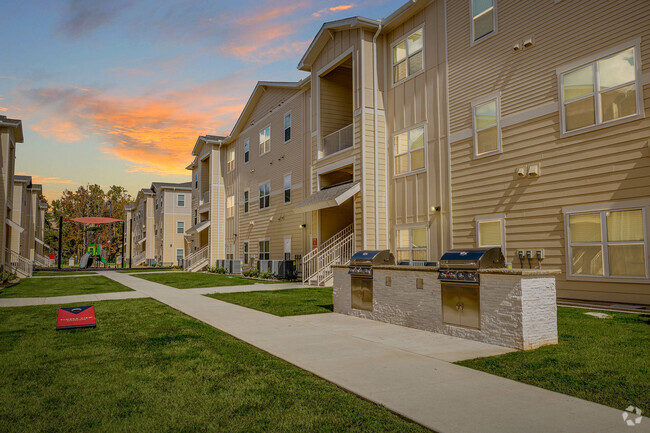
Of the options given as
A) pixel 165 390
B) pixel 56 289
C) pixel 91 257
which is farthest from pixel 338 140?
pixel 91 257

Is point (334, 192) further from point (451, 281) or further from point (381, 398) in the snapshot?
point (381, 398)

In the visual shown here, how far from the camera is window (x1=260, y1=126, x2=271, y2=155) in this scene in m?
27.8

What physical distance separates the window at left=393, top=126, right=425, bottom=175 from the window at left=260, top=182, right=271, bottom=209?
11850 millimetres

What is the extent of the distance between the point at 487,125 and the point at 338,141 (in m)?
7.79

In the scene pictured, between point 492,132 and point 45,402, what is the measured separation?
12.7 m

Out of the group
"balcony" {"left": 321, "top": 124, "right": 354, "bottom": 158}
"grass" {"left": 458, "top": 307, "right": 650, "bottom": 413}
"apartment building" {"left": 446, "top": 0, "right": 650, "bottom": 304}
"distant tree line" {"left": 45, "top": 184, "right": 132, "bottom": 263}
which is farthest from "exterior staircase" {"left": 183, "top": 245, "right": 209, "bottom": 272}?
"distant tree line" {"left": 45, "top": 184, "right": 132, "bottom": 263}

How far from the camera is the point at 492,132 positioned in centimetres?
1355

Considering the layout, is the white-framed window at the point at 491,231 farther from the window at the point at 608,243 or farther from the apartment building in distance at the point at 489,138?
the window at the point at 608,243

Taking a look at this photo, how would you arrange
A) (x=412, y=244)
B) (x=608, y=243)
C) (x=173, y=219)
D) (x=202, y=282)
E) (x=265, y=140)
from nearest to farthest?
1. (x=608, y=243)
2. (x=412, y=244)
3. (x=202, y=282)
4. (x=265, y=140)
5. (x=173, y=219)

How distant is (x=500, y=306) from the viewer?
6742 mm

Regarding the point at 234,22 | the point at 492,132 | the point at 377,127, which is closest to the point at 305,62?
the point at 234,22

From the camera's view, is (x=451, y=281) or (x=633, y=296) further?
(x=633, y=296)

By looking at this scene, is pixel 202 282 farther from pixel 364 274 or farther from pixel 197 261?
pixel 197 261

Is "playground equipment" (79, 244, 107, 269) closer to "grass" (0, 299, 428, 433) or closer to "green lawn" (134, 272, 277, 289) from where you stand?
"green lawn" (134, 272, 277, 289)
